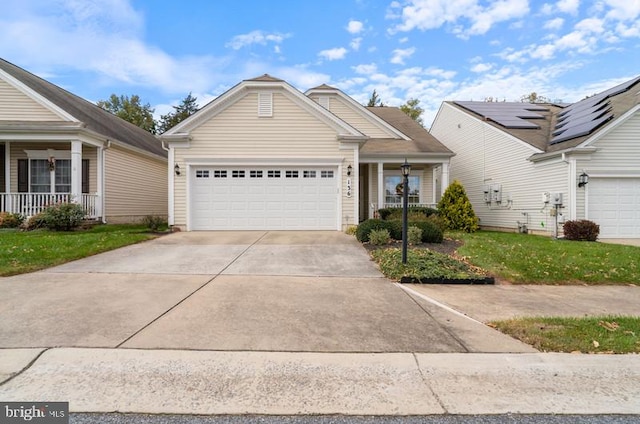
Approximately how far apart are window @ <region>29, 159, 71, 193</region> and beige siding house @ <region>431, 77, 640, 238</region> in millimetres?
18706

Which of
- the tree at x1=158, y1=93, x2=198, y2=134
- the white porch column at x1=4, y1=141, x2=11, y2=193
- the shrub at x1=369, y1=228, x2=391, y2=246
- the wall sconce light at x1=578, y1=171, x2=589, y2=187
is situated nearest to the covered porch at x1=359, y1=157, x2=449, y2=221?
the wall sconce light at x1=578, y1=171, x2=589, y2=187

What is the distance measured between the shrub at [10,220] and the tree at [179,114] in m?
34.7

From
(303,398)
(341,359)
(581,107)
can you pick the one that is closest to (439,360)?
(341,359)

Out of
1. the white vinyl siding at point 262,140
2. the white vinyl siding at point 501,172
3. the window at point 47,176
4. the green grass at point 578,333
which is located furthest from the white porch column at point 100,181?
the white vinyl siding at point 501,172

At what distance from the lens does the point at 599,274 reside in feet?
21.9

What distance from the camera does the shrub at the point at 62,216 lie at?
36.5 ft

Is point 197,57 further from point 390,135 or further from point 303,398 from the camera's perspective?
point 303,398

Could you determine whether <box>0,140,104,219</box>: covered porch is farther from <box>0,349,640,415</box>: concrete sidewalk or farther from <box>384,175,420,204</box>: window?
<box>384,175,420,204</box>: window

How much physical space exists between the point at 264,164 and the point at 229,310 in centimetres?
854

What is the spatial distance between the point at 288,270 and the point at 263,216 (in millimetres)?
6030

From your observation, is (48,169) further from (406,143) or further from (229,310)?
(406,143)

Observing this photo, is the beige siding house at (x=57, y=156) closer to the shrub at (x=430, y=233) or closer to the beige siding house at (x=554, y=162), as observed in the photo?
the shrub at (x=430, y=233)

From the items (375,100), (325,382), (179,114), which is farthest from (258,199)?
(179,114)

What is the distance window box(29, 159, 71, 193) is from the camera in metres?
13.4
